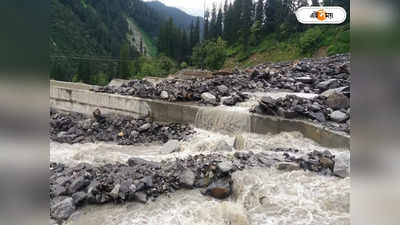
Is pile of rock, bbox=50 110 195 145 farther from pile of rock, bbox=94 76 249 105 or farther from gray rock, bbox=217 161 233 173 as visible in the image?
gray rock, bbox=217 161 233 173

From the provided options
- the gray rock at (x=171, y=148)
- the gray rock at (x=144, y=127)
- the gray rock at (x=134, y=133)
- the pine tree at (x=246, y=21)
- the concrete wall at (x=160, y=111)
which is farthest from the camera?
the pine tree at (x=246, y=21)

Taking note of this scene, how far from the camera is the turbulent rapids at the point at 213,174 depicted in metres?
2.45

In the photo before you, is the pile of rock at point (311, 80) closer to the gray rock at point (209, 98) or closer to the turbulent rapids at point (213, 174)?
the turbulent rapids at point (213, 174)

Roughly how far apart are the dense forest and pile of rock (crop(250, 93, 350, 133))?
11416mm

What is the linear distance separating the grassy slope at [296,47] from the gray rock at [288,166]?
42.0 ft

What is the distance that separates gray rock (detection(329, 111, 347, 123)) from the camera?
4.14 metres

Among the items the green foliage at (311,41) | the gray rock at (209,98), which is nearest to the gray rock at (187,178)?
the gray rock at (209,98)

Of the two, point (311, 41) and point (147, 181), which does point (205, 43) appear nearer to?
point (311, 41)

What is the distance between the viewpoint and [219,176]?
2.97 meters

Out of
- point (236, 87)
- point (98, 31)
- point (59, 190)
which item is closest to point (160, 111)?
point (236, 87)
